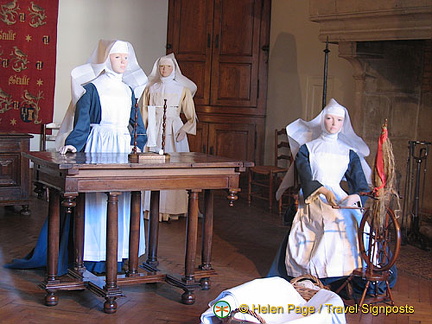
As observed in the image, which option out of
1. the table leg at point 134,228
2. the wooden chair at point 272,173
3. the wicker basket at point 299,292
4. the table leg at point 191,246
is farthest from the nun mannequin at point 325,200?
the wooden chair at point 272,173

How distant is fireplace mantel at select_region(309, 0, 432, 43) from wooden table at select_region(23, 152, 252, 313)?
7.82 ft

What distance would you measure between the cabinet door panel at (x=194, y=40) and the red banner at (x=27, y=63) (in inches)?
65.7

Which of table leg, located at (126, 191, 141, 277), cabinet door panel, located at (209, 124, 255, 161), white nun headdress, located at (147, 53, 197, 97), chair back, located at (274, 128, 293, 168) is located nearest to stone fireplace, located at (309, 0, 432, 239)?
chair back, located at (274, 128, 293, 168)

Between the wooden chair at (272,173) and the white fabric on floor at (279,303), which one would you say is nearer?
the white fabric on floor at (279,303)

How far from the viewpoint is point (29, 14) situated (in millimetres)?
8609

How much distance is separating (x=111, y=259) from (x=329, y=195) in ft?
5.25

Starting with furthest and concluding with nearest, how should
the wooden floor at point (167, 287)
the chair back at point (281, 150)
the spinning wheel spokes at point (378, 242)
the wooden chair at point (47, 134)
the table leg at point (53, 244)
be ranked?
the chair back at point (281, 150) → the wooden chair at point (47, 134) → the spinning wheel spokes at point (378, 242) → the table leg at point (53, 244) → the wooden floor at point (167, 287)

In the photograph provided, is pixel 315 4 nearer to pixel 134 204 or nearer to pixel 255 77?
pixel 255 77

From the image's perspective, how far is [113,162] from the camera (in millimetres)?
4453

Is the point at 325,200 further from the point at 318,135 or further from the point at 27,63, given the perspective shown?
the point at 27,63

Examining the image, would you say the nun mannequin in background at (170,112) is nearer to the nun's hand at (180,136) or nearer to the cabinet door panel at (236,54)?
the nun's hand at (180,136)

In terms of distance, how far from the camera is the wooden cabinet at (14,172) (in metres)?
7.45

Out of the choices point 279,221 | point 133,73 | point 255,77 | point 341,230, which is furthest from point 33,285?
point 255,77

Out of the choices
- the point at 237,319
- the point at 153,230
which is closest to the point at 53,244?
the point at 153,230
